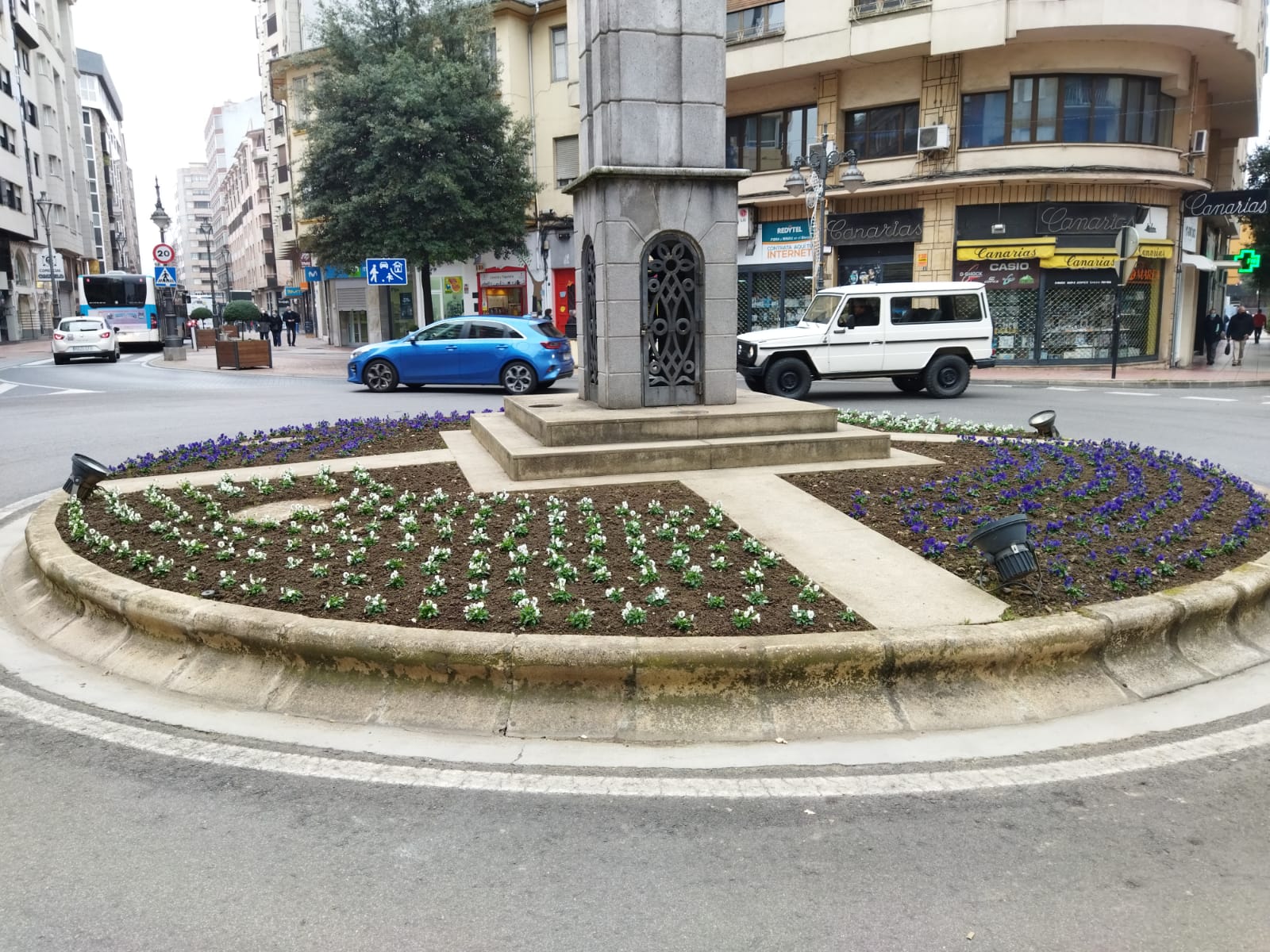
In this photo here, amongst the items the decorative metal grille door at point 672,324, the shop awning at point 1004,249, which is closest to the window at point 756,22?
the shop awning at point 1004,249

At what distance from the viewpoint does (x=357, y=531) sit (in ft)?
20.7

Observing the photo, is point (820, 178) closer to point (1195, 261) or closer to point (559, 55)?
point (1195, 261)

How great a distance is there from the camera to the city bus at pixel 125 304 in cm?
4066

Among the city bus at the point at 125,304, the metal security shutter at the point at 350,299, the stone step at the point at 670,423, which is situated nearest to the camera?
the stone step at the point at 670,423

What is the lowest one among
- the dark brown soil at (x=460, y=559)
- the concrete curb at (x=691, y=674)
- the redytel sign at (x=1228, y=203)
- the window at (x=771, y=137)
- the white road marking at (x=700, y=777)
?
the white road marking at (x=700, y=777)

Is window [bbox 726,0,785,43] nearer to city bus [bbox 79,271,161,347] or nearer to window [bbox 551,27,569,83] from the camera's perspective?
window [bbox 551,27,569,83]

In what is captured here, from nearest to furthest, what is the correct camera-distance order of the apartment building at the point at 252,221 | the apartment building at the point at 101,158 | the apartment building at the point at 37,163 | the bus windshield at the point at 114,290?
the bus windshield at the point at 114,290, the apartment building at the point at 37,163, the apartment building at the point at 252,221, the apartment building at the point at 101,158

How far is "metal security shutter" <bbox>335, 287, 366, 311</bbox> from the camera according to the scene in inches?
1848

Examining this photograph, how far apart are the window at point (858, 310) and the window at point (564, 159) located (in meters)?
21.3

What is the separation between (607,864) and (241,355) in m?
27.8

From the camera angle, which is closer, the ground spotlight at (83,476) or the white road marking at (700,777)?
the white road marking at (700,777)

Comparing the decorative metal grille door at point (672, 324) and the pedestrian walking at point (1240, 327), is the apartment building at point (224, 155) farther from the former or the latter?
the decorative metal grille door at point (672, 324)

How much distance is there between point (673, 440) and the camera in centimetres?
845

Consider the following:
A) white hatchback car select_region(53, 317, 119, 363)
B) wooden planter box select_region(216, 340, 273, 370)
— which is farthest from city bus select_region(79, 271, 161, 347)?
wooden planter box select_region(216, 340, 273, 370)
